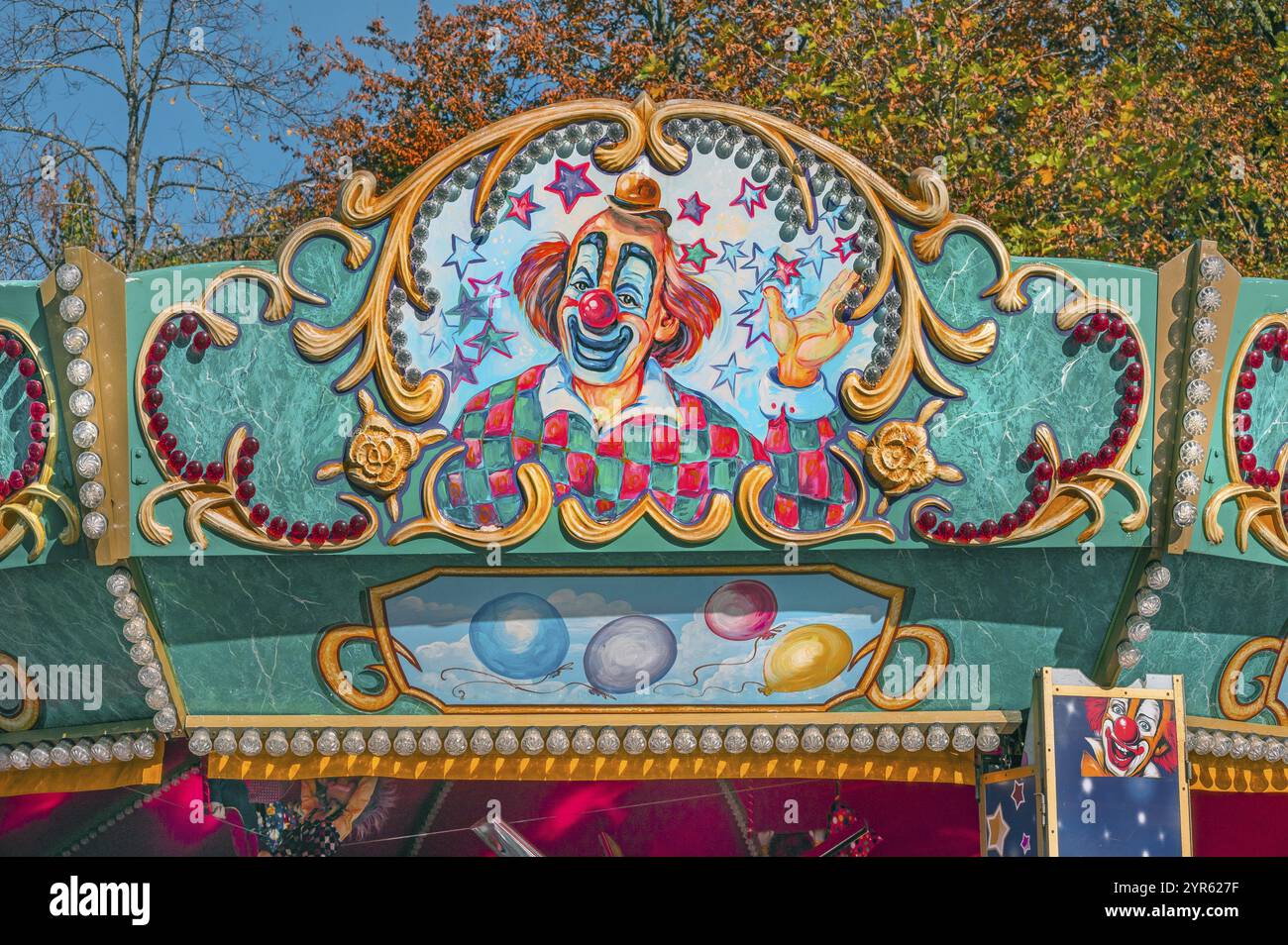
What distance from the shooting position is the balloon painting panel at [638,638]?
299 inches

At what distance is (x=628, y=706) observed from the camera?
7758mm

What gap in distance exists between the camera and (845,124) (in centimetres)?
1434

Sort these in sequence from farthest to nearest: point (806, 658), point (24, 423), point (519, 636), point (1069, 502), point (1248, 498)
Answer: point (806, 658), point (519, 636), point (1248, 498), point (1069, 502), point (24, 423)

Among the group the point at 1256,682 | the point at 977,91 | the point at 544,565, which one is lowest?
the point at 1256,682

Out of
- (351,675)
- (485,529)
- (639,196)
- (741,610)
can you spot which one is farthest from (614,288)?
(351,675)

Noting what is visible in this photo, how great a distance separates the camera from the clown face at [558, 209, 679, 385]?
729 centimetres

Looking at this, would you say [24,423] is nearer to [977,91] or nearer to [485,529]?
[485,529]

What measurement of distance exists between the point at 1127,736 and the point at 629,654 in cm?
239

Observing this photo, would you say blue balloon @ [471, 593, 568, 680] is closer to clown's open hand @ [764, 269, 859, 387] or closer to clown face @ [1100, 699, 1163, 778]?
clown's open hand @ [764, 269, 859, 387]

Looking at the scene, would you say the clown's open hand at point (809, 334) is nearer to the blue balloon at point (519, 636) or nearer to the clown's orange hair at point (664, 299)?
the clown's orange hair at point (664, 299)

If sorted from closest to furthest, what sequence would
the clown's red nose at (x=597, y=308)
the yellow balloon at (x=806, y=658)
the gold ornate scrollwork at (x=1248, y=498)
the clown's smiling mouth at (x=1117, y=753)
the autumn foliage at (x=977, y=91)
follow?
the clown's red nose at (x=597, y=308) < the gold ornate scrollwork at (x=1248, y=498) < the clown's smiling mouth at (x=1117, y=753) < the yellow balloon at (x=806, y=658) < the autumn foliage at (x=977, y=91)

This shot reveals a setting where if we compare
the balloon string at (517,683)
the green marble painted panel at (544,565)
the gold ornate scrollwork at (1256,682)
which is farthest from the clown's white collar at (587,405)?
the gold ornate scrollwork at (1256,682)

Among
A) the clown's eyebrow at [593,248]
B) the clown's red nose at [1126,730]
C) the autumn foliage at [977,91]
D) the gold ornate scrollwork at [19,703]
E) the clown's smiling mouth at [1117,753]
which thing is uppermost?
the autumn foliage at [977,91]

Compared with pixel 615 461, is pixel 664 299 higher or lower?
higher
